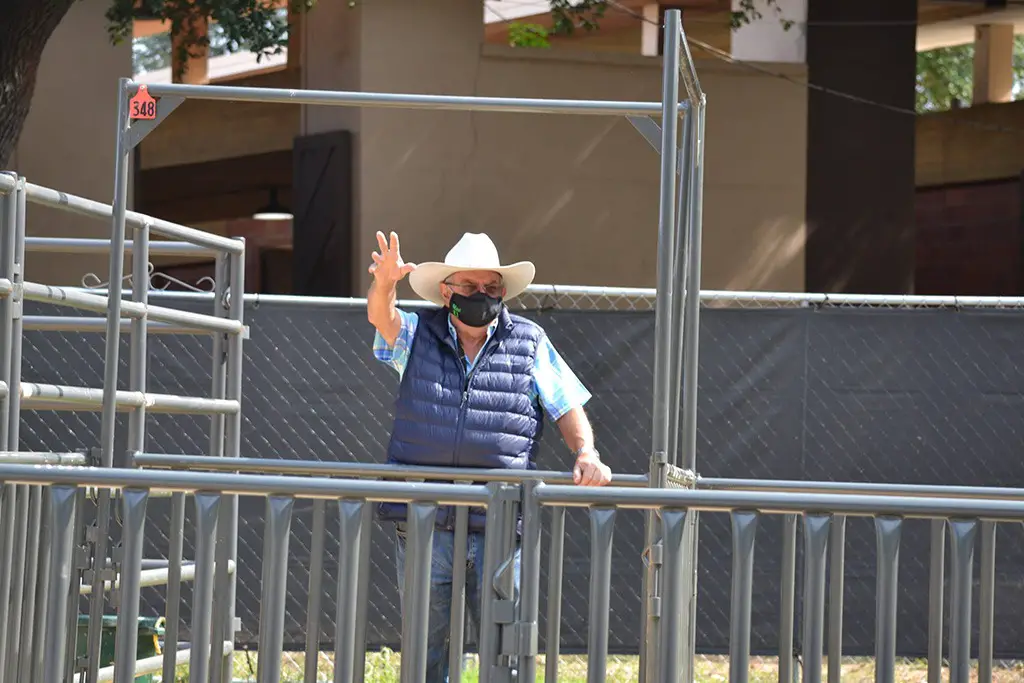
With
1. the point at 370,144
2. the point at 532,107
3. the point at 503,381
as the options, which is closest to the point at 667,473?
the point at 503,381

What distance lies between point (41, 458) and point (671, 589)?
243 centimetres

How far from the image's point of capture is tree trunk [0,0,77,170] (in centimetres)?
945

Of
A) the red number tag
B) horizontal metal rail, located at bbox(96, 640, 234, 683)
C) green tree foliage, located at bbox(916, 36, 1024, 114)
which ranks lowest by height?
horizontal metal rail, located at bbox(96, 640, 234, 683)

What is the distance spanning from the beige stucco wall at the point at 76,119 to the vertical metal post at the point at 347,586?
10.2 meters

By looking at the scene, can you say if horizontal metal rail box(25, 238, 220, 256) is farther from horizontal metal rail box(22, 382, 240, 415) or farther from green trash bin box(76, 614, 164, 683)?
green trash bin box(76, 614, 164, 683)

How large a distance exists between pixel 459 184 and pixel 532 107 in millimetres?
7932

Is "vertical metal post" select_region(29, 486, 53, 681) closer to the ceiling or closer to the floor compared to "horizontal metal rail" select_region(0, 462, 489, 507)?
closer to the floor

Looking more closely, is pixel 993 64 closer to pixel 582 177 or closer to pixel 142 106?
pixel 582 177

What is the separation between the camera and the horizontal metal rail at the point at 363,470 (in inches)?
216

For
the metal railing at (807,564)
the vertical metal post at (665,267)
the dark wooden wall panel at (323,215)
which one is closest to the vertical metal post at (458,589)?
the metal railing at (807,564)

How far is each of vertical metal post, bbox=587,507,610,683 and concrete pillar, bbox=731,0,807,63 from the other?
11455mm

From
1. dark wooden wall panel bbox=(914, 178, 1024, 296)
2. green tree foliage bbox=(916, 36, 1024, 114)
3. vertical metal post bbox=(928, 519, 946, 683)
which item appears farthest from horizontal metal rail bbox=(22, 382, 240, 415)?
green tree foliage bbox=(916, 36, 1024, 114)

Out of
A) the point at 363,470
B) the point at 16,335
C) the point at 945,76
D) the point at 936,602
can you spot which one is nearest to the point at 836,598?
the point at 936,602

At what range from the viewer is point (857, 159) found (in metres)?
14.9
